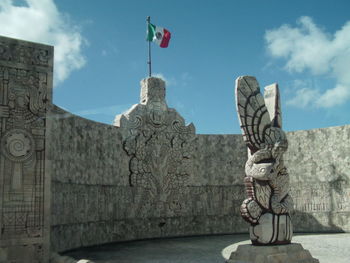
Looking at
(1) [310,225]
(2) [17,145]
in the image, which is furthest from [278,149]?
(1) [310,225]

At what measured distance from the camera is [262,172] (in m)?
9.55

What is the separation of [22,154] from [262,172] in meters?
5.69

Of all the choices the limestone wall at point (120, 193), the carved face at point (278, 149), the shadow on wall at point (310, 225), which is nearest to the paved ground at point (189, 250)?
the limestone wall at point (120, 193)

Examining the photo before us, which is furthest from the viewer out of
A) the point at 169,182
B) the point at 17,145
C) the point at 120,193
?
the point at 169,182

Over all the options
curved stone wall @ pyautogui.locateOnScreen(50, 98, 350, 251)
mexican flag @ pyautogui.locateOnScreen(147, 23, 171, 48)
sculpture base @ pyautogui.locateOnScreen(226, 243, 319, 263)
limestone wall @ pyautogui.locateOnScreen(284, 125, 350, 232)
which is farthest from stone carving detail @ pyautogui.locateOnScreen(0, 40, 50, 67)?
limestone wall @ pyautogui.locateOnScreen(284, 125, 350, 232)

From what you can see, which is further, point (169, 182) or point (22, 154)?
point (169, 182)

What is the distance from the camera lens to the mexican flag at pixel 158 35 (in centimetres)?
1861

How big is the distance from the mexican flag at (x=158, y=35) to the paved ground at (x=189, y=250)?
8423 mm

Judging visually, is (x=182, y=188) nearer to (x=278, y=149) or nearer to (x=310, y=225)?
(x=310, y=225)

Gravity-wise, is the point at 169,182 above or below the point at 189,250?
above

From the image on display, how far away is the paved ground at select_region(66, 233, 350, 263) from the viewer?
36.6 ft

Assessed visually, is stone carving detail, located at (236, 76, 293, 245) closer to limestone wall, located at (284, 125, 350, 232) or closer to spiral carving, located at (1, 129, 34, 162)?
spiral carving, located at (1, 129, 34, 162)

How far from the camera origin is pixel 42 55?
10.8 m

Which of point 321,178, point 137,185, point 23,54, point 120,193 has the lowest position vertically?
point 120,193
